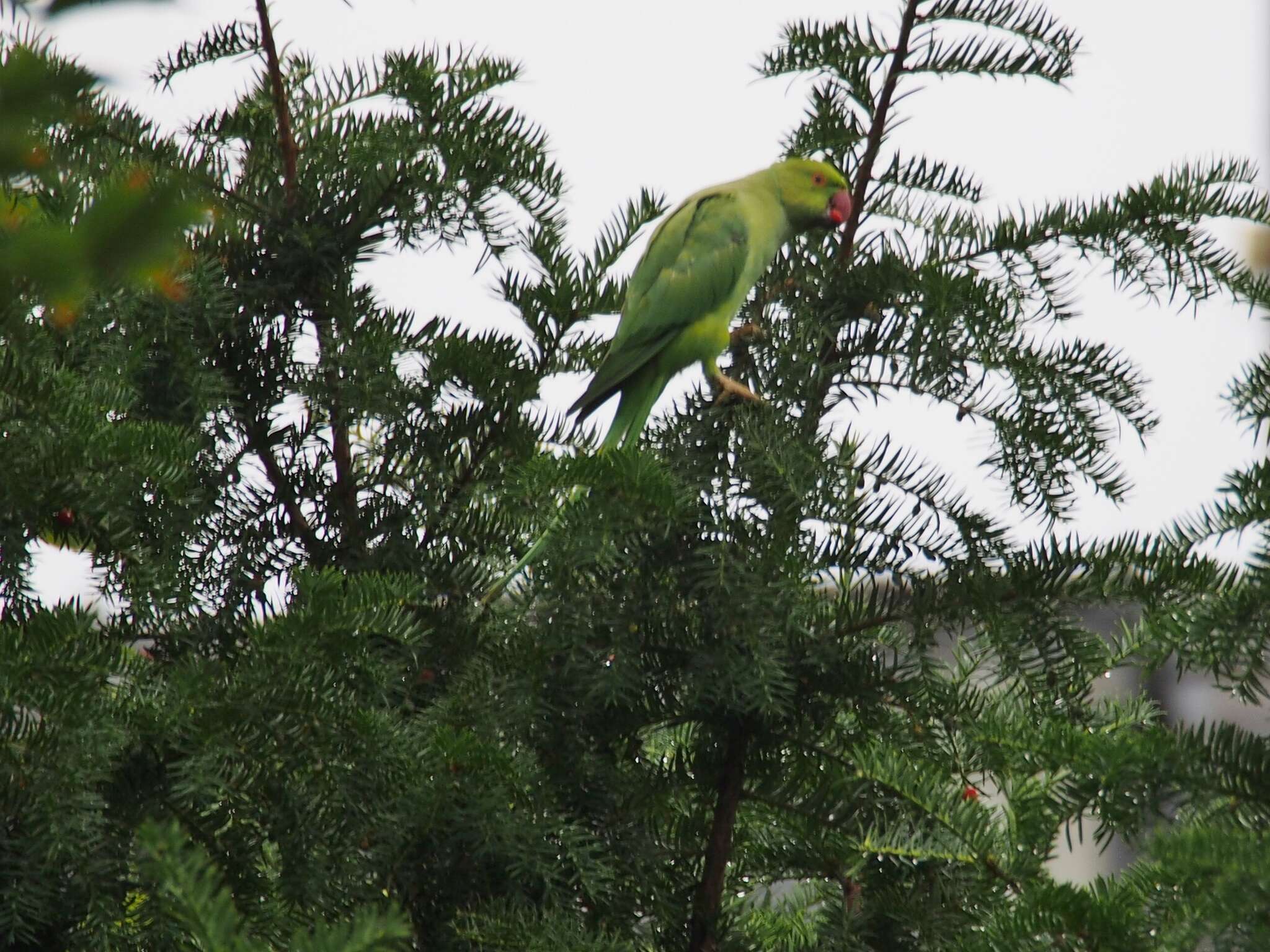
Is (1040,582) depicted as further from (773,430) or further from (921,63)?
(921,63)

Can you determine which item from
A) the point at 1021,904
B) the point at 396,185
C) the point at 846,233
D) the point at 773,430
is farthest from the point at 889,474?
the point at 396,185

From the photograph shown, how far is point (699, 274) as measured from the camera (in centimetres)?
151

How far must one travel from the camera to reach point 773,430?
852 millimetres

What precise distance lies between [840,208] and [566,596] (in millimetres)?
532

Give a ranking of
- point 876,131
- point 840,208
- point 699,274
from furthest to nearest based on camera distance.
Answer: point 699,274 → point 840,208 → point 876,131

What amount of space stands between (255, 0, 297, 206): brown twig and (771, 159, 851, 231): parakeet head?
1.48ft

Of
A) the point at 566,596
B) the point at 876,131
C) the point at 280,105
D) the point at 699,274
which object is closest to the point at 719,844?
the point at 566,596

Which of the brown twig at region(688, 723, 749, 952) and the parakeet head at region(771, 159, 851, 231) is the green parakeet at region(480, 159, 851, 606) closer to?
the parakeet head at region(771, 159, 851, 231)

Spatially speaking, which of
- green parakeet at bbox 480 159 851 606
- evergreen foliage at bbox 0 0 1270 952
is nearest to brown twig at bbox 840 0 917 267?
evergreen foliage at bbox 0 0 1270 952

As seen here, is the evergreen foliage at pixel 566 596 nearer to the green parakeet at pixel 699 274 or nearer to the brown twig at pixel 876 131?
the brown twig at pixel 876 131

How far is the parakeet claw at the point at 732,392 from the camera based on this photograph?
2.97 feet

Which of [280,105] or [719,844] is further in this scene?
[280,105]

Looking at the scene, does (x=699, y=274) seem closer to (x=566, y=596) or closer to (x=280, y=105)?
(x=280, y=105)

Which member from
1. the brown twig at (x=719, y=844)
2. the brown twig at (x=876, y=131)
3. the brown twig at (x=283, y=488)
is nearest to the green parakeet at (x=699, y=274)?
the brown twig at (x=876, y=131)
